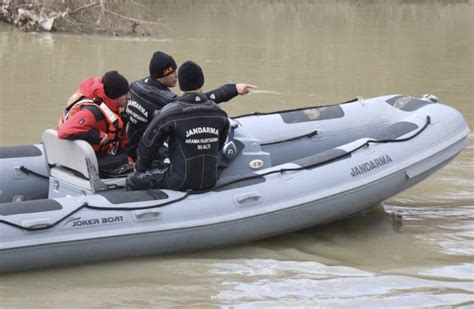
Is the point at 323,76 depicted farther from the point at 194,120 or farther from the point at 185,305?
the point at 185,305

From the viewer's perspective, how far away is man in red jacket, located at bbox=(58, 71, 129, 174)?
15.9 ft

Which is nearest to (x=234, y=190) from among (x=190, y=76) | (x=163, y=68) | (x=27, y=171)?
(x=190, y=76)

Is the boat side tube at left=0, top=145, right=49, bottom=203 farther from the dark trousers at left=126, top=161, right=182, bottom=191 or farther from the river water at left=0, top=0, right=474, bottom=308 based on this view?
the river water at left=0, top=0, right=474, bottom=308

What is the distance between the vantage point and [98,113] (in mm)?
4902

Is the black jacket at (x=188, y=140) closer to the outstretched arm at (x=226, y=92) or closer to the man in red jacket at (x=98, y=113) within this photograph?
the man in red jacket at (x=98, y=113)

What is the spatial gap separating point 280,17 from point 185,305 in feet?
49.3

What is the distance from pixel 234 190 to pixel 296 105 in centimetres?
455

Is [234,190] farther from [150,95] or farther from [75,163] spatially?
[75,163]

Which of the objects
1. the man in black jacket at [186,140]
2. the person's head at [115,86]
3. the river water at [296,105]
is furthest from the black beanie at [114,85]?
the river water at [296,105]

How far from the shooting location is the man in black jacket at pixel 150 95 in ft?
17.0

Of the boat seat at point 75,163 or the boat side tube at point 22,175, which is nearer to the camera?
the boat seat at point 75,163

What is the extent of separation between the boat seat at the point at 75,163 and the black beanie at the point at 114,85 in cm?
34

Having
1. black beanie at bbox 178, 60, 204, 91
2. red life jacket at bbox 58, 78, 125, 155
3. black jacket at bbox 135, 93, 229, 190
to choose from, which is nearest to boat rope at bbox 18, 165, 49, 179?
A: red life jacket at bbox 58, 78, 125, 155

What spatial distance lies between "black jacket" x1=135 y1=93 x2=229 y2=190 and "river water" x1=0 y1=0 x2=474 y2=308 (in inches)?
18.5
